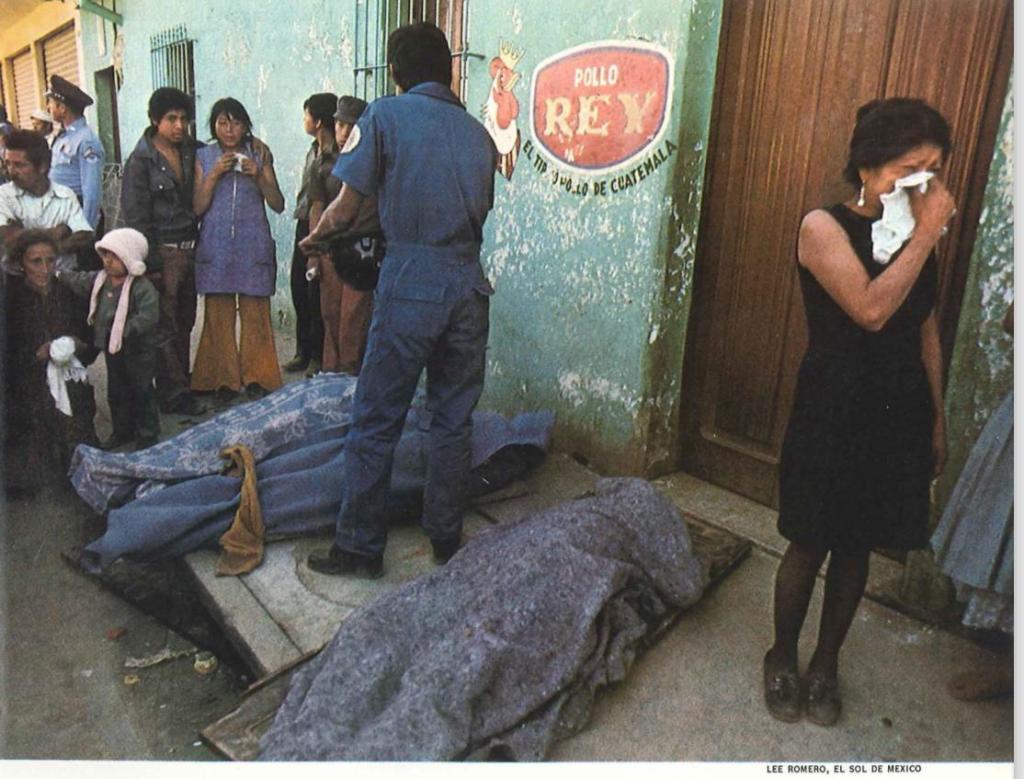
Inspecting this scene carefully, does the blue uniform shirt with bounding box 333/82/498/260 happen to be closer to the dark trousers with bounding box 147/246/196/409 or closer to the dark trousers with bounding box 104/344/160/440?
the dark trousers with bounding box 104/344/160/440

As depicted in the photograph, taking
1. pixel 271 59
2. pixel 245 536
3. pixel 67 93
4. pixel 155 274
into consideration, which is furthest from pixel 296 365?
pixel 245 536

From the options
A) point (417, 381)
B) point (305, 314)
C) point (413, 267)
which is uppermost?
point (413, 267)

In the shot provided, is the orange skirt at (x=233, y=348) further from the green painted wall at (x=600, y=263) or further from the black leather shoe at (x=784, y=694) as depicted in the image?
the black leather shoe at (x=784, y=694)

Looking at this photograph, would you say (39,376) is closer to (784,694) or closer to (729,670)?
(729,670)

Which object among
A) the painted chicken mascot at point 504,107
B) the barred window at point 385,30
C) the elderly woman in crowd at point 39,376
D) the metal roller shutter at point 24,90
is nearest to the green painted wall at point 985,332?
the painted chicken mascot at point 504,107

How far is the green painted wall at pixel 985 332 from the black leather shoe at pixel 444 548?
1.32m

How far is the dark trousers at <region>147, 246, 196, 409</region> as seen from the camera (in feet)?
11.8

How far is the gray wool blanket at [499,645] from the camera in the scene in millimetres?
1498

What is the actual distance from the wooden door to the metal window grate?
4550 millimetres

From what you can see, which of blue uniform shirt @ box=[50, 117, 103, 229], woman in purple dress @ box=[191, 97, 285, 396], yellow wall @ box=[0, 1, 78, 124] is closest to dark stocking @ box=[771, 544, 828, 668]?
yellow wall @ box=[0, 1, 78, 124]

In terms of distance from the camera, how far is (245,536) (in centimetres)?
233

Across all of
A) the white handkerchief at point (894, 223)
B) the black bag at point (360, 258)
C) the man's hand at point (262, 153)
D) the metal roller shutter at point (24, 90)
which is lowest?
the black bag at point (360, 258)

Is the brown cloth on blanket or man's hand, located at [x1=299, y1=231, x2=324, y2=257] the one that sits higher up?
man's hand, located at [x1=299, y1=231, x2=324, y2=257]

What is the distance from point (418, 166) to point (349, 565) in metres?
1.15
